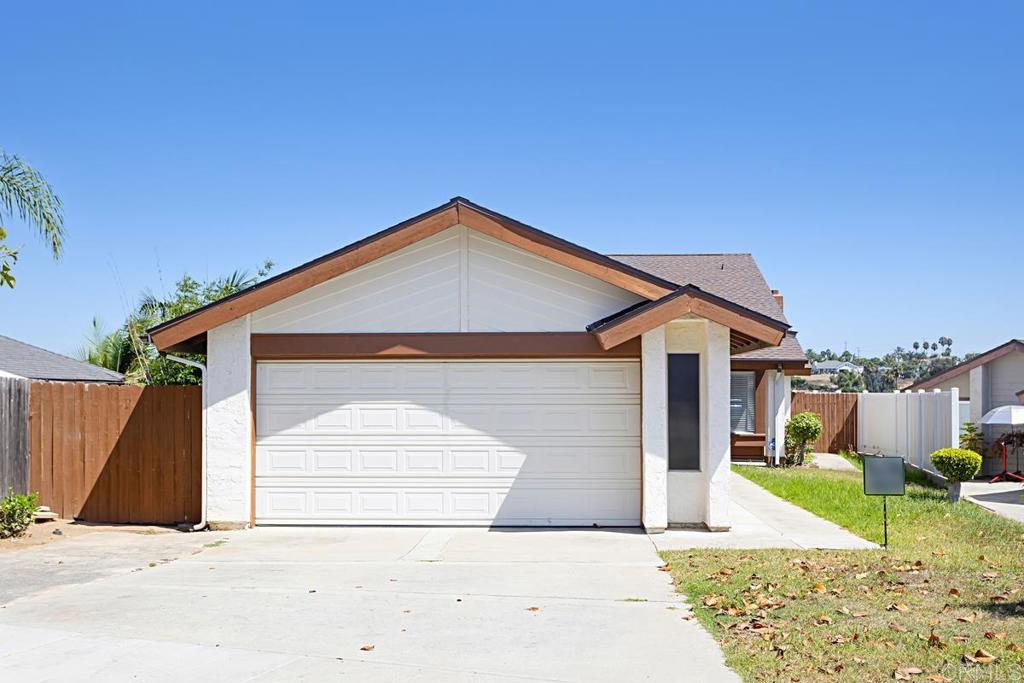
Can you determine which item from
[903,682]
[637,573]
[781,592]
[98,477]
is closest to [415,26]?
[98,477]

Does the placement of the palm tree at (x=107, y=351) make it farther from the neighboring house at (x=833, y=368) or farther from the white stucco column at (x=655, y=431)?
the neighboring house at (x=833, y=368)

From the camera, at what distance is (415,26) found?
18.1 m

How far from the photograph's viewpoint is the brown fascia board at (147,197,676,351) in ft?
45.3

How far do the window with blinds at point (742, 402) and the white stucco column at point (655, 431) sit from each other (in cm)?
1198

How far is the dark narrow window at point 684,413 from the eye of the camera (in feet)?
45.8

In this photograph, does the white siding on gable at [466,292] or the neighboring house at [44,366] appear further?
the neighboring house at [44,366]

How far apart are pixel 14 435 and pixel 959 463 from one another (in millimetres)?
15114

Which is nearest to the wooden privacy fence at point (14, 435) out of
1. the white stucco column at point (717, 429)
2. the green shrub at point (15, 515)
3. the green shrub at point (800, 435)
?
the green shrub at point (15, 515)

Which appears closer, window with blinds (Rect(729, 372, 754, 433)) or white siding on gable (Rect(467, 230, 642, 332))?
white siding on gable (Rect(467, 230, 642, 332))

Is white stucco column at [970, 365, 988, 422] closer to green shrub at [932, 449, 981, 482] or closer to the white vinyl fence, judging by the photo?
the white vinyl fence

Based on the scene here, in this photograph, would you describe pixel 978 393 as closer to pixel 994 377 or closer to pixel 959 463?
pixel 994 377

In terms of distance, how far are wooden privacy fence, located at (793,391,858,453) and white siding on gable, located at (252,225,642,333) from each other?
765 inches

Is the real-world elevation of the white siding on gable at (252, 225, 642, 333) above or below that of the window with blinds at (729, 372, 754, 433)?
above

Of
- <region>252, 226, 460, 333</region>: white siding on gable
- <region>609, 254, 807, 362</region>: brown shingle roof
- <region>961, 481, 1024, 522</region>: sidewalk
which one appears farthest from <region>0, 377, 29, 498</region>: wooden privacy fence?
<region>961, 481, 1024, 522</region>: sidewalk
